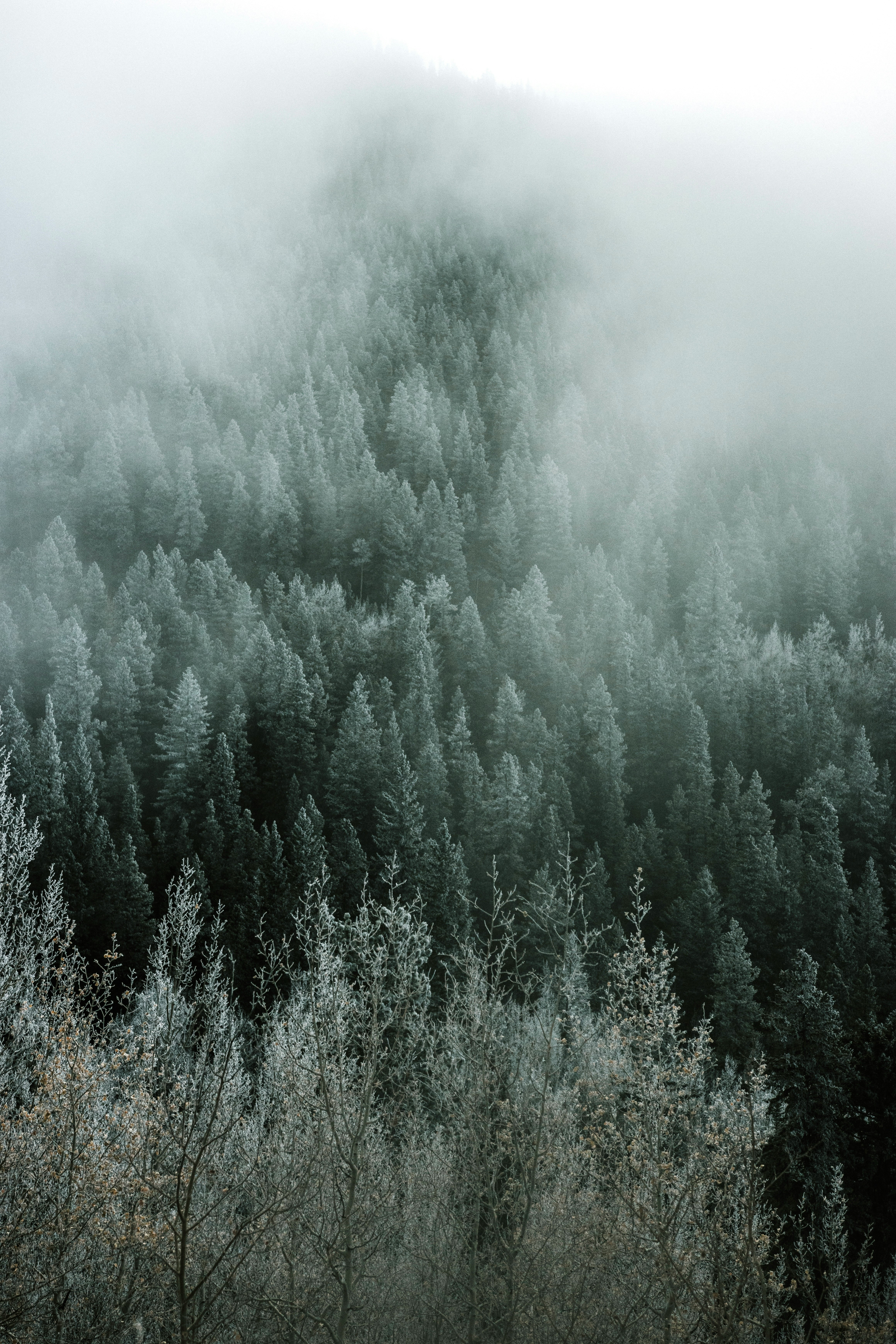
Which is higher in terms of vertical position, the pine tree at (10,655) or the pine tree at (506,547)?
the pine tree at (506,547)

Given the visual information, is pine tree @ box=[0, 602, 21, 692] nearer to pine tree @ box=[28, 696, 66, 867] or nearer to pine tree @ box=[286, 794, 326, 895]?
pine tree @ box=[28, 696, 66, 867]

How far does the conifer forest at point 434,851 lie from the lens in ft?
49.4

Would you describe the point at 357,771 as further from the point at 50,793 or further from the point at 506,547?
the point at 506,547

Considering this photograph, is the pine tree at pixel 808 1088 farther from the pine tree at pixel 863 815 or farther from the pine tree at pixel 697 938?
the pine tree at pixel 863 815

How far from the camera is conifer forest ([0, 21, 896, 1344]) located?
15062 millimetres

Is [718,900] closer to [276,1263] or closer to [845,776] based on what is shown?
[845,776]

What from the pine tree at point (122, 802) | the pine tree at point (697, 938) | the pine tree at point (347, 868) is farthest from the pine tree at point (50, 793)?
the pine tree at point (697, 938)

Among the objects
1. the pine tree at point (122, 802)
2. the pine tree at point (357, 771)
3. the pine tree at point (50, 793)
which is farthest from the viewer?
the pine tree at point (357, 771)

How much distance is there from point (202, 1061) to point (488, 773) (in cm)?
5952

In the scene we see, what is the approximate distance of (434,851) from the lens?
53.5 metres

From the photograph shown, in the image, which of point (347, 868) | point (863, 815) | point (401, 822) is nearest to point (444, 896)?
point (347, 868)

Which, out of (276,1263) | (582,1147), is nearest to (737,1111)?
(582,1147)

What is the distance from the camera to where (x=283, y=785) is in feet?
225

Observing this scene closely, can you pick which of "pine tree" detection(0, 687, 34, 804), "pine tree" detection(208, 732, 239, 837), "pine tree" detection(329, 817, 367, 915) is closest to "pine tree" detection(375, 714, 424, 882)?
"pine tree" detection(329, 817, 367, 915)
